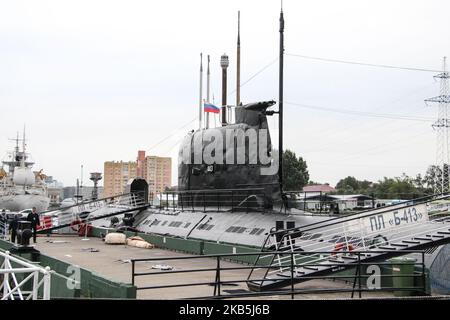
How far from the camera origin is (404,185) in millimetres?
79250

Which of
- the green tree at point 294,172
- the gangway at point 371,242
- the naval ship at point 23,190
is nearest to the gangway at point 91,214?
the gangway at point 371,242

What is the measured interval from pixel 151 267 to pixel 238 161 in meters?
6.90

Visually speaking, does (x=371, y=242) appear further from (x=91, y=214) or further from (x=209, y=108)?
(x=91, y=214)

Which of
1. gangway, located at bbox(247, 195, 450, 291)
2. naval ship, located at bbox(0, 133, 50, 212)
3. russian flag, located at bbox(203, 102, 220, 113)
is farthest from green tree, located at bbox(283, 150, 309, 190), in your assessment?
gangway, located at bbox(247, 195, 450, 291)

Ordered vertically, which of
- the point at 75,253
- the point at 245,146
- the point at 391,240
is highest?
the point at 245,146

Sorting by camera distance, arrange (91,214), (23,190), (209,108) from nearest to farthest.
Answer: (209,108) → (91,214) → (23,190)

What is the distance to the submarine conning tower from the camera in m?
20.4

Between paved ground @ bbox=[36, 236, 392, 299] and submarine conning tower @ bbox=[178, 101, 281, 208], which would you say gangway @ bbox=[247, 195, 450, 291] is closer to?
paved ground @ bbox=[36, 236, 392, 299]

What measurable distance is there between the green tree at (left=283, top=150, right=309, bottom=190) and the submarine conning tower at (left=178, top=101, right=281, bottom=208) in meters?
55.0

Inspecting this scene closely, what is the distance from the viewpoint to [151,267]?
15.6m

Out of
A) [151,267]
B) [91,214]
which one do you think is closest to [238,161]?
[151,267]
